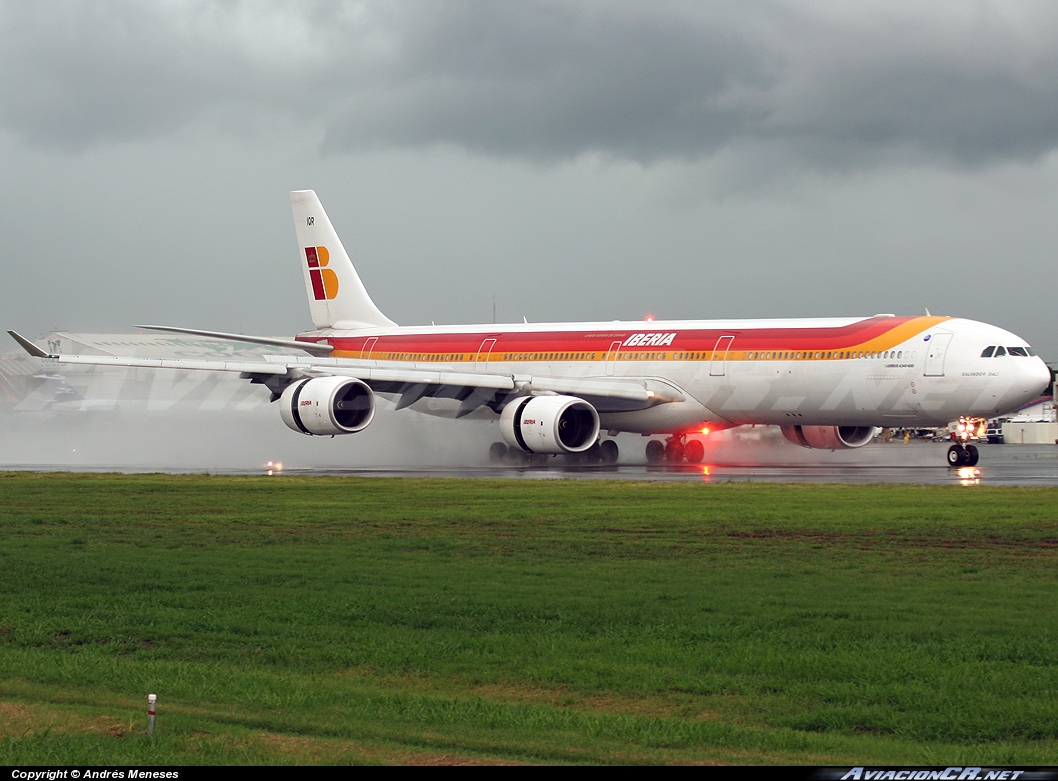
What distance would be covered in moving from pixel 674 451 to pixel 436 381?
8004mm

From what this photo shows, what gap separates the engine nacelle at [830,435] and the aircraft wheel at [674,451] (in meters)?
3.34

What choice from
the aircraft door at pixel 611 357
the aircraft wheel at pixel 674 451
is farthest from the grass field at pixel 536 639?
the aircraft wheel at pixel 674 451

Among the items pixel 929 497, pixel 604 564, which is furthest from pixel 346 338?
pixel 604 564

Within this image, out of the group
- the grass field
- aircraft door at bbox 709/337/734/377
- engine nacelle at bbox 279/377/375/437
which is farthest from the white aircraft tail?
the grass field

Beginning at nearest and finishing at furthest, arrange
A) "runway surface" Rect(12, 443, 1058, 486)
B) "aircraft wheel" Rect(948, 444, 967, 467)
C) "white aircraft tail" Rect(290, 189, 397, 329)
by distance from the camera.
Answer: "runway surface" Rect(12, 443, 1058, 486), "aircraft wheel" Rect(948, 444, 967, 467), "white aircraft tail" Rect(290, 189, 397, 329)

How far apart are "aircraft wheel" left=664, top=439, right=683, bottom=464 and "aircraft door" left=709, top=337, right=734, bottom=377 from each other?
153 inches

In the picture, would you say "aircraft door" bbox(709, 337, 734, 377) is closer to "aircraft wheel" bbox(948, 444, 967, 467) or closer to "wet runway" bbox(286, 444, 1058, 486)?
"wet runway" bbox(286, 444, 1058, 486)

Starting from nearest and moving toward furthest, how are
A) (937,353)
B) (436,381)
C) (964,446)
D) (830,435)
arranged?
(937,353) < (964,446) < (436,381) < (830,435)

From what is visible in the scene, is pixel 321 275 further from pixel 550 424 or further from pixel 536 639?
pixel 536 639

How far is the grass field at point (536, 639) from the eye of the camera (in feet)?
25.0

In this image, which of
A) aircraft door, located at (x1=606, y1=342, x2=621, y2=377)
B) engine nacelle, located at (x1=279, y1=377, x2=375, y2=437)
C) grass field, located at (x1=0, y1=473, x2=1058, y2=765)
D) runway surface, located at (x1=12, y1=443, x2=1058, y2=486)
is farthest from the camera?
aircraft door, located at (x1=606, y1=342, x2=621, y2=377)

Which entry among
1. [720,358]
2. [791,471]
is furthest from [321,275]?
[791,471]

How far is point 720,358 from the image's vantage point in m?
37.4

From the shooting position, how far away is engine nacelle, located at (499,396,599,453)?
116ft
